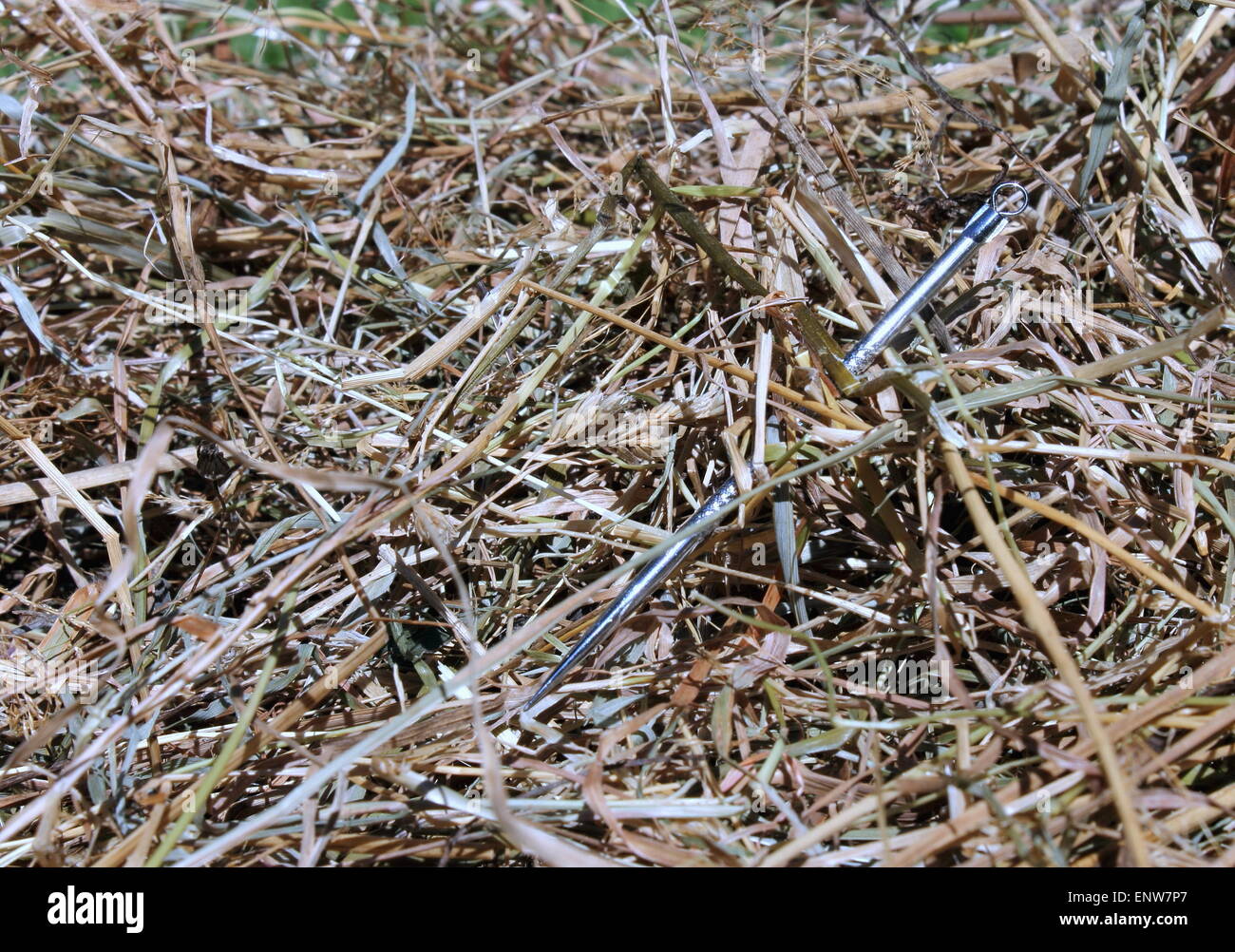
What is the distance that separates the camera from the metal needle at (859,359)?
106cm

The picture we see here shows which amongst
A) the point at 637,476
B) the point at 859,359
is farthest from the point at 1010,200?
the point at 637,476

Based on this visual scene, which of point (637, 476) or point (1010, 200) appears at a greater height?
point (1010, 200)

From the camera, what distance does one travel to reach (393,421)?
4.28ft

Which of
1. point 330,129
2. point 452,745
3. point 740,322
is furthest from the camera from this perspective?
point 330,129

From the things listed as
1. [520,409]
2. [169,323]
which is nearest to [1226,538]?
[520,409]

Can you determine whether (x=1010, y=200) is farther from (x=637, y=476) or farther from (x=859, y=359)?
(x=637, y=476)

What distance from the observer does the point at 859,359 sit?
3.67ft

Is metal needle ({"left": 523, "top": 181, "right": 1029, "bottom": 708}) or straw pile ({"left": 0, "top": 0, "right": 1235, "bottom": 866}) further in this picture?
metal needle ({"left": 523, "top": 181, "right": 1029, "bottom": 708})

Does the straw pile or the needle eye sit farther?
the needle eye

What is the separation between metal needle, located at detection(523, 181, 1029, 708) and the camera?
106 cm

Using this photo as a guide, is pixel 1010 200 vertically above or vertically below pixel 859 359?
above

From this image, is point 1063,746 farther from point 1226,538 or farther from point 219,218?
point 219,218

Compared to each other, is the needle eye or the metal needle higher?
the needle eye

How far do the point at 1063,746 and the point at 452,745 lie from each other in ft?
2.27
